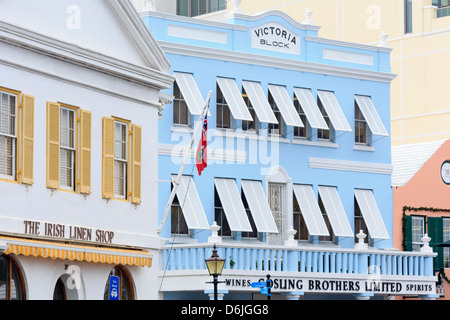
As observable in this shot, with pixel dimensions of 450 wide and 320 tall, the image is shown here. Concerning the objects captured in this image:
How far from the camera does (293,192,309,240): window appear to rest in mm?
33656

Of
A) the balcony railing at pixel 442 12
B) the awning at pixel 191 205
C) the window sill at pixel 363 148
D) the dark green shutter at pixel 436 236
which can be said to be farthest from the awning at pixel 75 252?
the balcony railing at pixel 442 12

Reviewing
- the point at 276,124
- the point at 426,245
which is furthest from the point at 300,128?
the point at 426,245

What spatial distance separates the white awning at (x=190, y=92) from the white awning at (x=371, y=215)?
609 centimetres

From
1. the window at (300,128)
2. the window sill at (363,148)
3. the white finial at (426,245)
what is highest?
the window at (300,128)

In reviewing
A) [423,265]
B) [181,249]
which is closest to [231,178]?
[181,249]

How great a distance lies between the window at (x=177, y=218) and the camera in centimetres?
3116

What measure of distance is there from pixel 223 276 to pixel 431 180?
9.33 meters

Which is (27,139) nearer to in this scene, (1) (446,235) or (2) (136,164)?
(2) (136,164)

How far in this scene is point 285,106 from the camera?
109ft

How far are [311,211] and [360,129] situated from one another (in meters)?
3.48

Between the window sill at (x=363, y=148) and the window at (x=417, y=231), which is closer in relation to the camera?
the window sill at (x=363, y=148)

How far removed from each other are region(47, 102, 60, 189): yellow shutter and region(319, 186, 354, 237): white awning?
13927mm

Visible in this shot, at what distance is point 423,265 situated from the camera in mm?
34500

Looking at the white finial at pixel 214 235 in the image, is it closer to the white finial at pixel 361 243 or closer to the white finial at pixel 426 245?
the white finial at pixel 361 243
